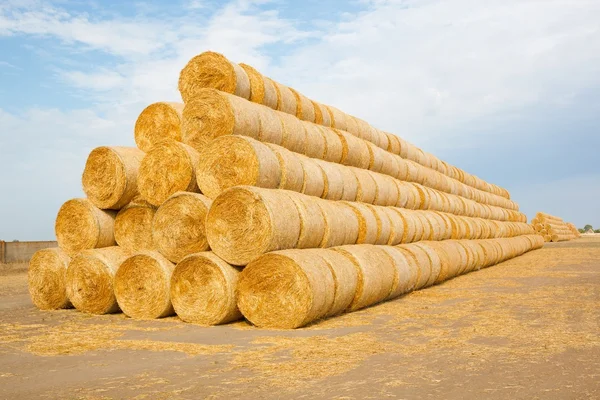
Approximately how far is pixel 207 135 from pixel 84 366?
465cm

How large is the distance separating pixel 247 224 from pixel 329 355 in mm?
2625

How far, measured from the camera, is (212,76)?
9.97m

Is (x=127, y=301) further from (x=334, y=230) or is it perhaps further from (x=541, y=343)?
(x=541, y=343)

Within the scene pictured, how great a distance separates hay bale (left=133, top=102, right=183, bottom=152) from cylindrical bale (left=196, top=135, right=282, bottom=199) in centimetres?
165

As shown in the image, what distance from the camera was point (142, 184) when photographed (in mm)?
9141

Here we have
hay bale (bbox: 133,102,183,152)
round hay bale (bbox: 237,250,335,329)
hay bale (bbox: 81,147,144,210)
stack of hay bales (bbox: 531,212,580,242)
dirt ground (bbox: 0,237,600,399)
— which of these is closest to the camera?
dirt ground (bbox: 0,237,600,399)

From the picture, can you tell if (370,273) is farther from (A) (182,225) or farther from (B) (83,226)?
(B) (83,226)

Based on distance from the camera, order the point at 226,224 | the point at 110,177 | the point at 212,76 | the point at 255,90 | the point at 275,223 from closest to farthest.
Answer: the point at 275,223, the point at 226,224, the point at 110,177, the point at 212,76, the point at 255,90

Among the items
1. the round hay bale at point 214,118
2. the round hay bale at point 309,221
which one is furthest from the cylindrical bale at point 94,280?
the round hay bale at point 309,221

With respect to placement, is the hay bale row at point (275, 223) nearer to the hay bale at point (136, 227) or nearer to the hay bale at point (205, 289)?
the hay bale at point (205, 289)

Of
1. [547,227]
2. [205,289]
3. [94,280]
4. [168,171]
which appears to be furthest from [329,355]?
[547,227]

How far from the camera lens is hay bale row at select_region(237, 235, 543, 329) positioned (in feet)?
23.8

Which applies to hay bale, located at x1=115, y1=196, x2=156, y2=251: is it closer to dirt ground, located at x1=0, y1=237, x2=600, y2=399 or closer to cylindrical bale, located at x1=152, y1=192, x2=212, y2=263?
cylindrical bale, located at x1=152, y1=192, x2=212, y2=263

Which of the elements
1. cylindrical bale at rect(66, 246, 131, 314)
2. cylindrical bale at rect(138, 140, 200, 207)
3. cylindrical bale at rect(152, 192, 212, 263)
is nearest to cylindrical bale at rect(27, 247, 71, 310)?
cylindrical bale at rect(66, 246, 131, 314)
